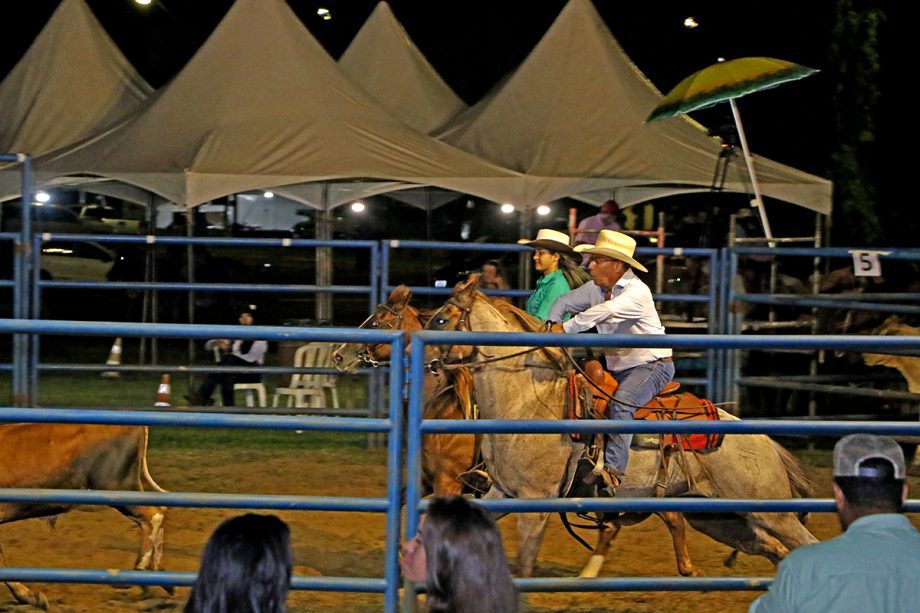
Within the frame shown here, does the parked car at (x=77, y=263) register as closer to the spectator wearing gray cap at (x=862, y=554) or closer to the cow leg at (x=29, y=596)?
the cow leg at (x=29, y=596)

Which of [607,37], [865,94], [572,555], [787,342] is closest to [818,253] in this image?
[572,555]

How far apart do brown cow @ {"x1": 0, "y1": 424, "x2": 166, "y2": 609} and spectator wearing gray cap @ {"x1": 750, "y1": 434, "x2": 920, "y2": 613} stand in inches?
177

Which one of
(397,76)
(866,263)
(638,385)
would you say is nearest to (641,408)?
(638,385)

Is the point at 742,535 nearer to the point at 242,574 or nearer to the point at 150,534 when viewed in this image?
the point at 150,534

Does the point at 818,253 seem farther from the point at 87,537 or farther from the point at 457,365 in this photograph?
the point at 87,537

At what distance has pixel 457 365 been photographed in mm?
6586

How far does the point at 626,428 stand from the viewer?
4852 mm

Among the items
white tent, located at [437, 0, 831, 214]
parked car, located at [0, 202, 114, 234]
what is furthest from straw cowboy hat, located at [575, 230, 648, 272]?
parked car, located at [0, 202, 114, 234]

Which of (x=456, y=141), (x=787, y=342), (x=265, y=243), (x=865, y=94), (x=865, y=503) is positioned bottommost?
(x=865, y=503)

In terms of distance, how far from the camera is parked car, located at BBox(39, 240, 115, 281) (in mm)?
18547

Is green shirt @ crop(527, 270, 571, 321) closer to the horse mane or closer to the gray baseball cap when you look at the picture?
the horse mane

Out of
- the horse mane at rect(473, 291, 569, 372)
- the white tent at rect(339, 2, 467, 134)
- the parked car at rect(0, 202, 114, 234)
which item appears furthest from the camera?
the parked car at rect(0, 202, 114, 234)

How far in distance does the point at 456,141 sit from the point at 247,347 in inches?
219

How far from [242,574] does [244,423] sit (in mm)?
1840
